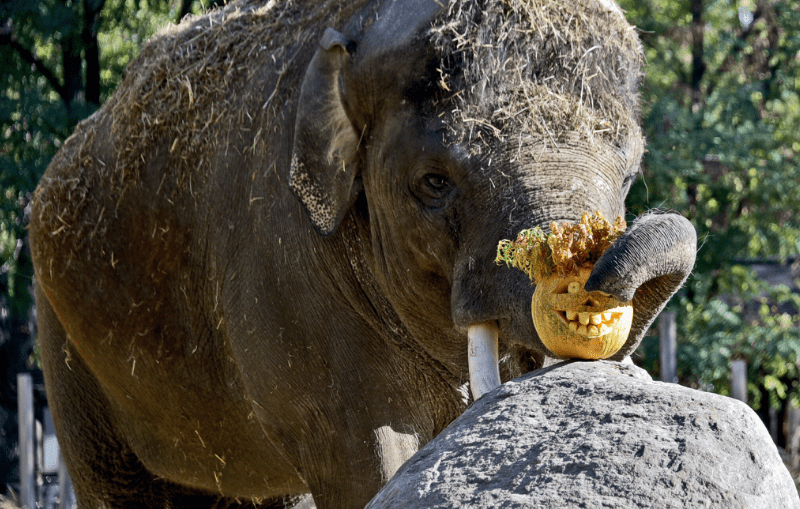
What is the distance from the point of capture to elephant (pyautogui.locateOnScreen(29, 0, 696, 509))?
8.51 ft

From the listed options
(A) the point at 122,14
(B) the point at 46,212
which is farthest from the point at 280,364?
(A) the point at 122,14

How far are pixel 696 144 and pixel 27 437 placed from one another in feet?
18.9

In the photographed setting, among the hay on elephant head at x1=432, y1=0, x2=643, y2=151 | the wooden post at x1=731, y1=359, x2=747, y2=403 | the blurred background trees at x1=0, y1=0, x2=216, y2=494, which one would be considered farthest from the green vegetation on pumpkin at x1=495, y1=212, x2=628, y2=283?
the wooden post at x1=731, y1=359, x2=747, y2=403

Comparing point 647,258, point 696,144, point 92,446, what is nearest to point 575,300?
point 647,258

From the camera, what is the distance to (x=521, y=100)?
2.62 meters

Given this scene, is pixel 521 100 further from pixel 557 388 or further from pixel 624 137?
pixel 557 388

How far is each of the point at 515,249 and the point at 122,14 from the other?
6.85 m

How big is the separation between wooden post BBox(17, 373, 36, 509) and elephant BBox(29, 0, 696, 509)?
3.65 metres

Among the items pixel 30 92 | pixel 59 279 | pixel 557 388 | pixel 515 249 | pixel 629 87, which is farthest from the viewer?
pixel 30 92

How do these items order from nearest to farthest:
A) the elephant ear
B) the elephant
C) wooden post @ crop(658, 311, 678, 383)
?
the elephant, the elephant ear, wooden post @ crop(658, 311, 678, 383)

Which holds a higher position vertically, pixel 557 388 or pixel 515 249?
pixel 515 249

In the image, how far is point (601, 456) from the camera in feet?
5.64

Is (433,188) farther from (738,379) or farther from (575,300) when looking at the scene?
(738,379)

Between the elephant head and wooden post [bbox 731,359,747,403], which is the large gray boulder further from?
wooden post [bbox 731,359,747,403]
